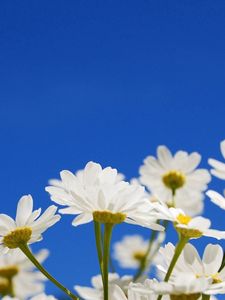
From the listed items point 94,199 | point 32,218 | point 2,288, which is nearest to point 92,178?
point 94,199

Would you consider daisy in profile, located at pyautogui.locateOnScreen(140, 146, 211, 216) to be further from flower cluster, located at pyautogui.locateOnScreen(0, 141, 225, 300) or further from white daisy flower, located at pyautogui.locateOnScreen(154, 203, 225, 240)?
white daisy flower, located at pyautogui.locateOnScreen(154, 203, 225, 240)

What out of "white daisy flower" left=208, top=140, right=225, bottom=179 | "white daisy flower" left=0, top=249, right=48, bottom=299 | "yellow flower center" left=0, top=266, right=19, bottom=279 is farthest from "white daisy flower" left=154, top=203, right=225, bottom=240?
"yellow flower center" left=0, top=266, right=19, bottom=279

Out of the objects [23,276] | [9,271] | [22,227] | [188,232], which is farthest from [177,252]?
[23,276]

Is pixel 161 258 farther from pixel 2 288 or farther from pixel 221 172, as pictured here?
A: pixel 2 288

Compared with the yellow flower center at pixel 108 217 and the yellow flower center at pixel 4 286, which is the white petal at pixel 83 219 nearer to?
the yellow flower center at pixel 108 217

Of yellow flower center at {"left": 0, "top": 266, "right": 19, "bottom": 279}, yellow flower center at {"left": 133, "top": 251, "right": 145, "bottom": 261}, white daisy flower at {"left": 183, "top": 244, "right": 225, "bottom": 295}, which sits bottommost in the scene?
white daisy flower at {"left": 183, "top": 244, "right": 225, "bottom": 295}

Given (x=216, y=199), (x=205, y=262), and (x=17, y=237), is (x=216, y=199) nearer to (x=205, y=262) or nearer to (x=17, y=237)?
(x=205, y=262)
